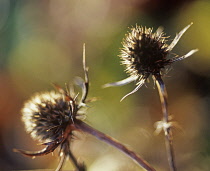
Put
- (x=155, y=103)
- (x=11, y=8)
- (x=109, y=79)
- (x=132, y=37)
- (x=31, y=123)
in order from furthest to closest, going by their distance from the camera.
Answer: (x=11, y=8) → (x=109, y=79) → (x=155, y=103) → (x=31, y=123) → (x=132, y=37)

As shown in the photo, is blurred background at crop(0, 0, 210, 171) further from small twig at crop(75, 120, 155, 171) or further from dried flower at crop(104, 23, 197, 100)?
dried flower at crop(104, 23, 197, 100)

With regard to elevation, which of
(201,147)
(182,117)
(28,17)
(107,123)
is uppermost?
(28,17)

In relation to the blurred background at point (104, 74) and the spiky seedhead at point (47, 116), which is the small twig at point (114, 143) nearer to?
the spiky seedhead at point (47, 116)

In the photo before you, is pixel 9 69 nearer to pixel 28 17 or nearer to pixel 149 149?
pixel 28 17

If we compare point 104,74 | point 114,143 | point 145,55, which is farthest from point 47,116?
point 104,74

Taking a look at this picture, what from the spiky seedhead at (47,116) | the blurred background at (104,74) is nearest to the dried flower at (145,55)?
the spiky seedhead at (47,116)

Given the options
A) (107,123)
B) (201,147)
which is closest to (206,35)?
(201,147)

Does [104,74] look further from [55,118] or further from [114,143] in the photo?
[114,143]

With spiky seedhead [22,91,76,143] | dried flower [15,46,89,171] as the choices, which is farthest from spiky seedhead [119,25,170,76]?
spiky seedhead [22,91,76,143]
